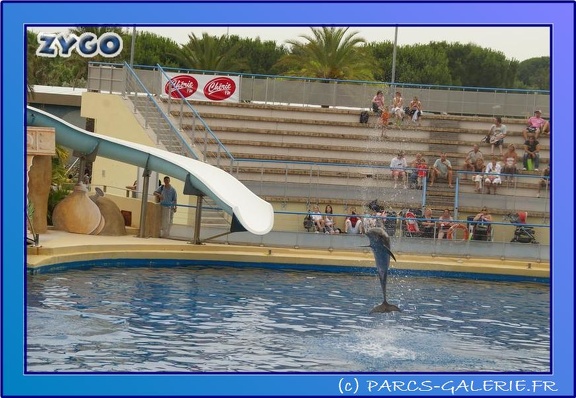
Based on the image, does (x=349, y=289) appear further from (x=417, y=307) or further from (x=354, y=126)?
(x=354, y=126)

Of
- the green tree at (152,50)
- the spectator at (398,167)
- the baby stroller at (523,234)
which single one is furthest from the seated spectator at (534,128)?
the green tree at (152,50)

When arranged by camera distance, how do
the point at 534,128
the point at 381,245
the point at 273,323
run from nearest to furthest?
the point at 381,245 → the point at 273,323 → the point at 534,128

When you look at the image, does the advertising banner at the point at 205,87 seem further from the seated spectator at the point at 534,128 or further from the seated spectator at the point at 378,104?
the seated spectator at the point at 534,128

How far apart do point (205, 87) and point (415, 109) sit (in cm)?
498

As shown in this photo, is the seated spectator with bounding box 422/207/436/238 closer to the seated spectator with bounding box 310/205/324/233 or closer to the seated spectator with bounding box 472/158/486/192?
the seated spectator with bounding box 310/205/324/233

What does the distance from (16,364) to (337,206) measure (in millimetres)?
15758

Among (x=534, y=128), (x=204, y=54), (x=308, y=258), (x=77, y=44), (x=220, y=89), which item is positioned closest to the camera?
(x=77, y=44)

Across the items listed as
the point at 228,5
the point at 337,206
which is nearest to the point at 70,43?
the point at 228,5

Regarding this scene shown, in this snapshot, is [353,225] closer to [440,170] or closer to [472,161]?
[440,170]

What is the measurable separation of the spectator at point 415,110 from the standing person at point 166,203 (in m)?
7.69

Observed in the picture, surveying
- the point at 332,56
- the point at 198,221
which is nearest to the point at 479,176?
the point at 198,221

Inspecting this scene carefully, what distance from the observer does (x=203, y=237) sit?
20.2 meters

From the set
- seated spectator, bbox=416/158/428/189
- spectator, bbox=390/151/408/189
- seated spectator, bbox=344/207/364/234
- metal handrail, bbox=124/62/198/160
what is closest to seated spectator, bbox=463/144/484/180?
seated spectator, bbox=416/158/428/189

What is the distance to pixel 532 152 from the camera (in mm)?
22578
